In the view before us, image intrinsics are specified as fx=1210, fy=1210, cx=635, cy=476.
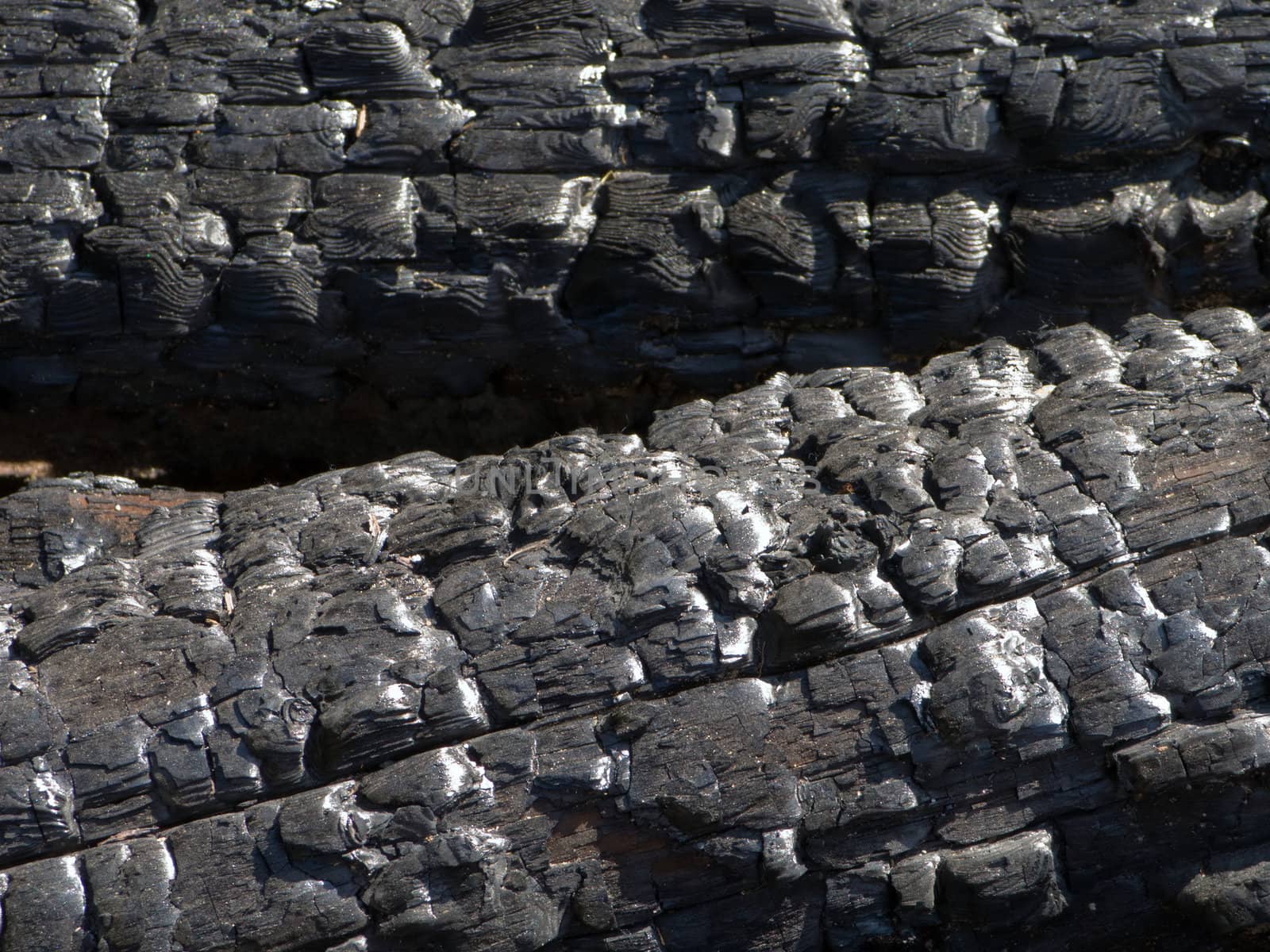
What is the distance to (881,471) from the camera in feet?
7.14

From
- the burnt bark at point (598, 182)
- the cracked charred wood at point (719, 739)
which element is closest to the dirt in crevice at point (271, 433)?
the burnt bark at point (598, 182)

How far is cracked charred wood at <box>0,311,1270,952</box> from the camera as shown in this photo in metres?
1.92

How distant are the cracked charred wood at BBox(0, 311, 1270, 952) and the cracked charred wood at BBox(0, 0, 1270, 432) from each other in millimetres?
970

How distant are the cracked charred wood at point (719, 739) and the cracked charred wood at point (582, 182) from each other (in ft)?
3.18

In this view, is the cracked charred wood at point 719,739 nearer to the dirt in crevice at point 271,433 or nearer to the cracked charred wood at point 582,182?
the cracked charred wood at point 582,182

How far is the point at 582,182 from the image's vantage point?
300 cm

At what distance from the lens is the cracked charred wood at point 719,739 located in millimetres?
1924

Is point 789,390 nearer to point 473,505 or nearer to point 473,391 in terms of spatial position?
point 473,505

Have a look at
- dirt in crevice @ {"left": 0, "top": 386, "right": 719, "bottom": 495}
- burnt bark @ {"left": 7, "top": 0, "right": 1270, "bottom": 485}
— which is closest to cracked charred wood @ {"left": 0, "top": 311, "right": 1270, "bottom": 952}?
burnt bark @ {"left": 7, "top": 0, "right": 1270, "bottom": 485}

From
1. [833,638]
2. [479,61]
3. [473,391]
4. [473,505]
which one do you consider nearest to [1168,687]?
[833,638]

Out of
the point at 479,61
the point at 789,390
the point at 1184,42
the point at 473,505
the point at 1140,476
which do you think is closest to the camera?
the point at 1140,476

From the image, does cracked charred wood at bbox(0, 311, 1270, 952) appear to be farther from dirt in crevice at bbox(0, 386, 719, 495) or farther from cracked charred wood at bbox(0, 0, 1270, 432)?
dirt in crevice at bbox(0, 386, 719, 495)

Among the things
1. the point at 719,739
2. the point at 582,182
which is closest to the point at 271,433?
the point at 582,182

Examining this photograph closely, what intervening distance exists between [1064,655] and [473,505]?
105 centimetres
